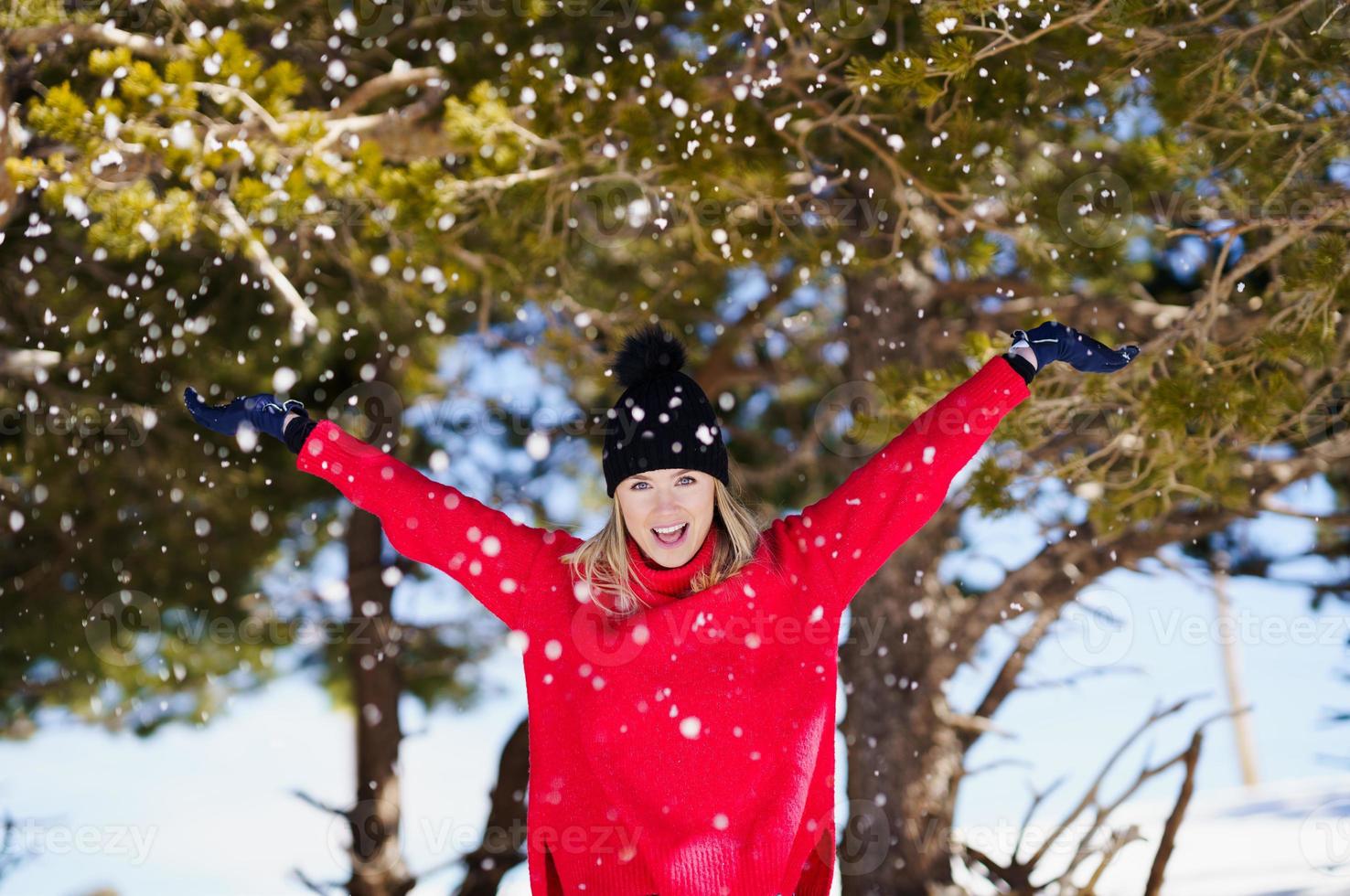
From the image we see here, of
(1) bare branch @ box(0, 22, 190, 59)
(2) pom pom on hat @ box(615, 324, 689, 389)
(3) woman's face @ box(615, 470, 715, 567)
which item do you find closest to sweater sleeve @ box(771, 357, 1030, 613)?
(3) woman's face @ box(615, 470, 715, 567)

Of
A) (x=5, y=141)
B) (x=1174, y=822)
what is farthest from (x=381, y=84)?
(x=1174, y=822)

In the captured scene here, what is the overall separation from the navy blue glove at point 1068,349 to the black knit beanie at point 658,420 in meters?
0.66

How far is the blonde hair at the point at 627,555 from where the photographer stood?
2455 mm

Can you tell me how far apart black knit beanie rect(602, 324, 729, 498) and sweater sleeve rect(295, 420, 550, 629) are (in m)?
Answer: 0.28

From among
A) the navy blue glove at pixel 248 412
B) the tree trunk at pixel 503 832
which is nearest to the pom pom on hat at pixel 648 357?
the navy blue glove at pixel 248 412

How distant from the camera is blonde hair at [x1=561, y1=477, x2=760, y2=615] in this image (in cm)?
246

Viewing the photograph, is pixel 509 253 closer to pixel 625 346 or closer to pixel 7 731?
pixel 625 346

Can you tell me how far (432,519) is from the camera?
2.46 meters

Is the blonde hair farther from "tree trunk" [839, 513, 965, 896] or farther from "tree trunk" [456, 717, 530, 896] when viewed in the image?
"tree trunk" [456, 717, 530, 896]

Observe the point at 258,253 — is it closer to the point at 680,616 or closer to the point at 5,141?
the point at 5,141

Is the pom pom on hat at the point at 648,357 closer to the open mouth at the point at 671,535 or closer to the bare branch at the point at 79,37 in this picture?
the open mouth at the point at 671,535

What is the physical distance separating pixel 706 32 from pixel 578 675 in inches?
87.2

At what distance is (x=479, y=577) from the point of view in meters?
2.50

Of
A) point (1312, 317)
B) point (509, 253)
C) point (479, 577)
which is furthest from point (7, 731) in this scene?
point (1312, 317)
